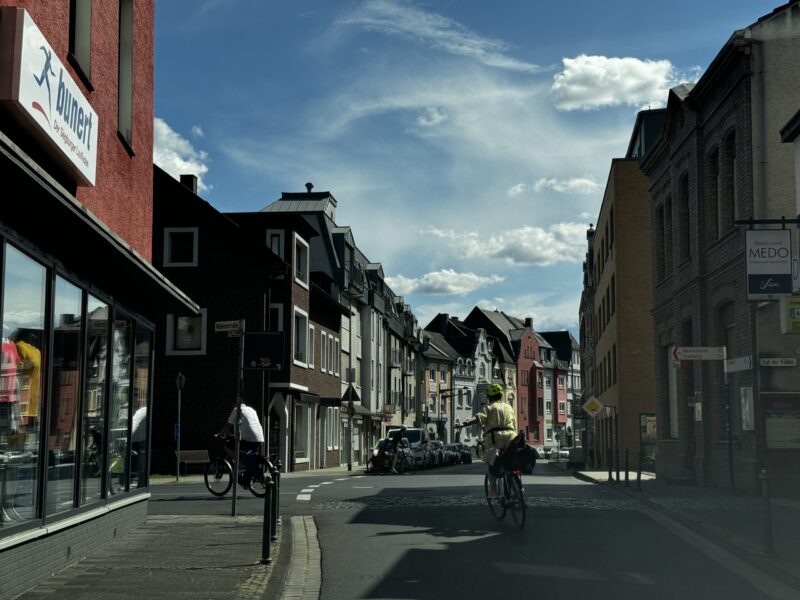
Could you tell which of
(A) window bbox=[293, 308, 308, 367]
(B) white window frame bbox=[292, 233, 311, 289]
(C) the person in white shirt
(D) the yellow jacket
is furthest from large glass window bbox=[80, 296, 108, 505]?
(A) window bbox=[293, 308, 308, 367]

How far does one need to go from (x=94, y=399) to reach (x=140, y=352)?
250 centimetres

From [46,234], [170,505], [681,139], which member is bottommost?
[170,505]

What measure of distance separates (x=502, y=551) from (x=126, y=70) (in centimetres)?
754

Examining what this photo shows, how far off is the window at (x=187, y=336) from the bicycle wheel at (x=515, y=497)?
26449mm

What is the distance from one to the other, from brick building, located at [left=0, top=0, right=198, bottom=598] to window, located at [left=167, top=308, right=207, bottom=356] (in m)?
24.7

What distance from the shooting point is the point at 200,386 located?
128 feet

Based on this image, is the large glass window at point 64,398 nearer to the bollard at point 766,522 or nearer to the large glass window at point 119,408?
the large glass window at point 119,408

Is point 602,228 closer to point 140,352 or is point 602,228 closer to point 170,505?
point 170,505

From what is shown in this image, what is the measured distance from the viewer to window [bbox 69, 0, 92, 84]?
11164mm

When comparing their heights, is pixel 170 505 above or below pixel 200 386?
below

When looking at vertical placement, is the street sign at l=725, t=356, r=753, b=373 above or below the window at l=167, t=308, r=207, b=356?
below

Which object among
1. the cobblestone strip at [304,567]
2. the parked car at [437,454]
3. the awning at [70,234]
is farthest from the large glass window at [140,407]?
the parked car at [437,454]

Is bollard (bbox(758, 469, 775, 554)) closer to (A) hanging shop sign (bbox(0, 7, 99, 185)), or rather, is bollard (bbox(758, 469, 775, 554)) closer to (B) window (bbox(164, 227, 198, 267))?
(A) hanging shop sign (bbox(0, 7, 99, 185))

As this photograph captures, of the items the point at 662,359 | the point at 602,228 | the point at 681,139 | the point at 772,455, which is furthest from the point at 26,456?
the point at 602,228
